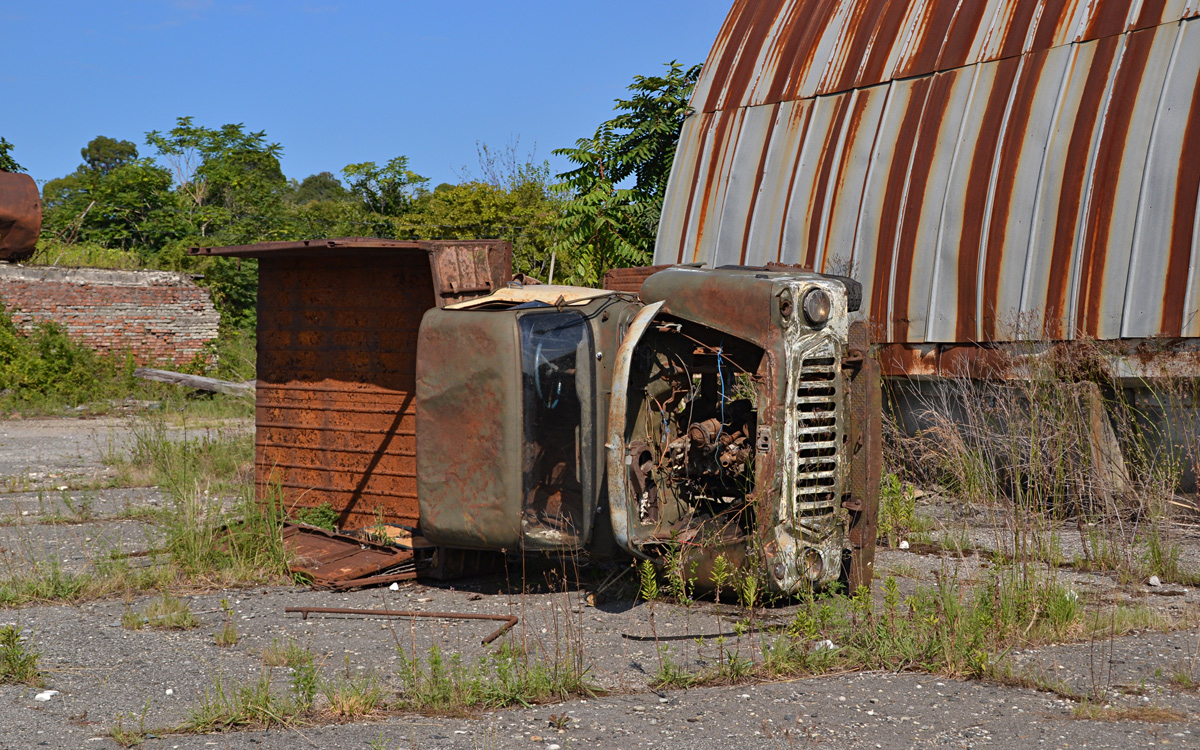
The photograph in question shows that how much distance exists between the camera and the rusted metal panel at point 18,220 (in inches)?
104

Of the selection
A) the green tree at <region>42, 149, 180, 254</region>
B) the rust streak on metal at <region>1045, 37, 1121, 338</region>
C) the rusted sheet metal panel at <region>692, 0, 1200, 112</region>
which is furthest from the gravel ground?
the green tree at <region>42, 149, 180, 254</region>

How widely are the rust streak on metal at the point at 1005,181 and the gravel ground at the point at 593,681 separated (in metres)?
2.82

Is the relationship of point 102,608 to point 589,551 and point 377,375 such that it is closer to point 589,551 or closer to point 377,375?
point 377,375

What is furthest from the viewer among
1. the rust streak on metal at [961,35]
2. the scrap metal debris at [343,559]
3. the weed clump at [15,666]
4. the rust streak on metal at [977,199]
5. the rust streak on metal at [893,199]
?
the rust streak on metal at [961,35]

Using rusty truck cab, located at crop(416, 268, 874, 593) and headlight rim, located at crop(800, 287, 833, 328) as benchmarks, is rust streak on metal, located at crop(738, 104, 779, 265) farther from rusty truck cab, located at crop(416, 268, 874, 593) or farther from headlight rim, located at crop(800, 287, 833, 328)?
headlight rim, located at crop(800, 287, 833, 328)

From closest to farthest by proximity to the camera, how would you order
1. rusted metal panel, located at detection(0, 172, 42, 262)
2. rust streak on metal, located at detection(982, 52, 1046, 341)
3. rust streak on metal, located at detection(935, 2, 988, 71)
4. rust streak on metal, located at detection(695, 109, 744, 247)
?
1. rusted metal panel, located at detection(0, 172, 42, 262)
2. rust streak on metal, located at detection(982, 52, 1046, 341)
3. rust streak on metal, located at detection(935, 2, 988, 71)
4. rust streak on metal, located at detection(695, 109, 744, 247)

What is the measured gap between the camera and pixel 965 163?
31.2 ft

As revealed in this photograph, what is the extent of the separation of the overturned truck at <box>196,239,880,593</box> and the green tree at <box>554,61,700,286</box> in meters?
7.78

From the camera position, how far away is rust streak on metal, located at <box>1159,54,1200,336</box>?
7.73m

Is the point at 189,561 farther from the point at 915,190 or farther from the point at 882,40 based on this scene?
the point at 882,40

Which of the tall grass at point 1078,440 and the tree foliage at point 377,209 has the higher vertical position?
the tree foliage at point 377,209

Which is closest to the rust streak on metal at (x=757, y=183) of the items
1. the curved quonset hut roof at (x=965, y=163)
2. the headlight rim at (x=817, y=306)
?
the curved quonset hut roof at (x=965, y=163)

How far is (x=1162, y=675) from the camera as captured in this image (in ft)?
15.4

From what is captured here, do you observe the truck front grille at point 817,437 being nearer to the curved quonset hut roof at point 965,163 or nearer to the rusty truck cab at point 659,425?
the rusty truck cab at point 659,425
